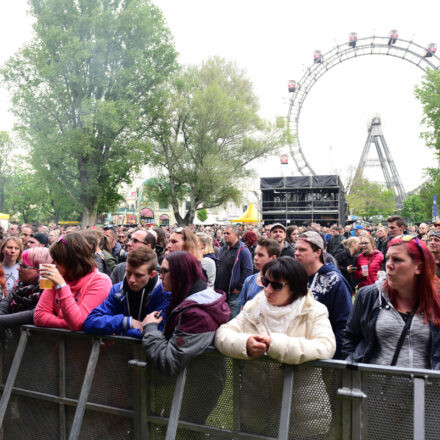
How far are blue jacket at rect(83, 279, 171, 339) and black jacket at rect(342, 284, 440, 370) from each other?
1.23 m

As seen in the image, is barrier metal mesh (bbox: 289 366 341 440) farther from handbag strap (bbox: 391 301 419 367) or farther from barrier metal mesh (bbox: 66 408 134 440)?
barrier metal mesh (bbox: 66 408 134 440)

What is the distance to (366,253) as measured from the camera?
5.96 m

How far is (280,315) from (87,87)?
77.2ft

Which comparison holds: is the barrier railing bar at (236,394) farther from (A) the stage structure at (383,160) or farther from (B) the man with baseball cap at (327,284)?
(A) the stage structure at (383,160)

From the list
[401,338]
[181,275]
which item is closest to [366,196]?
[401,338]

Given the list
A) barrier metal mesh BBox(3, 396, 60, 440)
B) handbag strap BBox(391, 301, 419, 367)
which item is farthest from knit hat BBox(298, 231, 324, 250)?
barrier metal mesh BBox(3, 396, 60, 440)

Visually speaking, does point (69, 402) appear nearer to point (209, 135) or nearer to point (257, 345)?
point (257, 345)

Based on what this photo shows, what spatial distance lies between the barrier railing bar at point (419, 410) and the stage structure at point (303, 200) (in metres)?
16.8

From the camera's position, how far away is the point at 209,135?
1157 inches

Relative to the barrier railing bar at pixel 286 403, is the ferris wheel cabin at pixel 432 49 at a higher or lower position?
higher

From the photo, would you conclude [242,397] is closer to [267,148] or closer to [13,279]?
[13,279]

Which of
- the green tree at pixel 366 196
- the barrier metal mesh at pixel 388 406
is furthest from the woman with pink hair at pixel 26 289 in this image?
the green tree at pixel 366 196

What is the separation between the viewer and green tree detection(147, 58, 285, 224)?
2831 centimetres

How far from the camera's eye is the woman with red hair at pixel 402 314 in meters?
2.21
